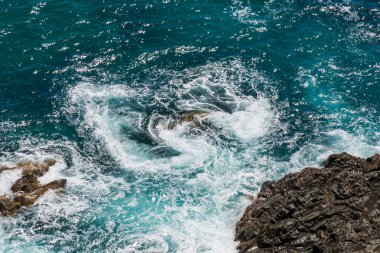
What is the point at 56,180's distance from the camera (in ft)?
131

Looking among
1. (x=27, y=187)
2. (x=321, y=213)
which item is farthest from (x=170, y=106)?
(x=321, y=213)

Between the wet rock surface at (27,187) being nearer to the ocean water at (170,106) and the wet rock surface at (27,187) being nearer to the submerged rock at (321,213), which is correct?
the ocean water at (170,106)

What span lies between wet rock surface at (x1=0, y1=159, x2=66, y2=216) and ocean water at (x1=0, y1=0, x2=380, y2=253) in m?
0.71

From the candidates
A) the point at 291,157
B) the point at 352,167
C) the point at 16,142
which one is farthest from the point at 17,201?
the point at 352,167

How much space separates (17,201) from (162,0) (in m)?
36.0

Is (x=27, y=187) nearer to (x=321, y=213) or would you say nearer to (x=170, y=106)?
(x=170, y=106)

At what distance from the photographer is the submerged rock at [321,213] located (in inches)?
1169

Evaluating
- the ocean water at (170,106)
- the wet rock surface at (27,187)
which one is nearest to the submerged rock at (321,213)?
the ocean water at (170,106)

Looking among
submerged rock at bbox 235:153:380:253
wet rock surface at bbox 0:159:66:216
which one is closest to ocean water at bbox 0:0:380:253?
wet rock surface at bbox 0:159:66:216

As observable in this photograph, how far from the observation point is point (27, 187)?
1545 inches

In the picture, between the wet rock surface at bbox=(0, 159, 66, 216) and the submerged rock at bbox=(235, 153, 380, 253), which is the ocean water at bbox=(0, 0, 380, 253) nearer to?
the wet rock surface at bbox=(0, 159, 66, 216)

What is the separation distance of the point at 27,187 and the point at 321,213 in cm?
2520

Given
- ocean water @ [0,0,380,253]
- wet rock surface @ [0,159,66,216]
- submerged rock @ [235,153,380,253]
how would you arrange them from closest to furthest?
submerged rock @ [235,153,380,253] → ocean water @ [0,0,380,253] → wet rock surface @ [0,159,66,216]

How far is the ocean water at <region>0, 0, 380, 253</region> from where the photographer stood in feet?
123
